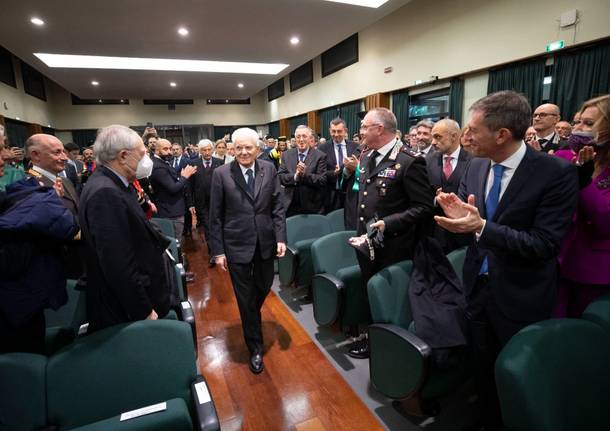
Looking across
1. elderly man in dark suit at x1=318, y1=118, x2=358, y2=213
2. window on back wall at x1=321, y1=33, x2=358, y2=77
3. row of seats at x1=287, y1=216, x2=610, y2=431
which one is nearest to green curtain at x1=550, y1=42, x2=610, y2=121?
elderly man in dark suit at x1=318, y1=118, x2=358, y2=213

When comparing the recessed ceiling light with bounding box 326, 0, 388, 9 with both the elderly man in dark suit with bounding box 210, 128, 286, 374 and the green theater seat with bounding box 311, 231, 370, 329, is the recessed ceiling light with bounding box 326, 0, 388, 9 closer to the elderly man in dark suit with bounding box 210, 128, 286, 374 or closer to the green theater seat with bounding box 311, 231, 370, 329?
the elderly man in dark suit with bounding box 210, 128, 286, 374

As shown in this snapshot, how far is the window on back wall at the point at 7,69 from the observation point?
8391 millimetres

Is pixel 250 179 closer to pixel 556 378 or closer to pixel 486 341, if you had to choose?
pixel 486 341

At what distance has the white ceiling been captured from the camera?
17.6 feet

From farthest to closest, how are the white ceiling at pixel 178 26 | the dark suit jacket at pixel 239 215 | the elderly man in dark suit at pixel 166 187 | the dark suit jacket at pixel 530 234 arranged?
1. the white ceiling at pixel 178 26
2. the elderly man in dark suit at pixel 166 187
3. the dark suit jacket at pixel 239 215
4. the dark suit jacket at pixel 530 234

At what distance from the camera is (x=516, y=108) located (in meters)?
1.27

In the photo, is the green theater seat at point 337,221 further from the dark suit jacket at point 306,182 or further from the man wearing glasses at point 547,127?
the man wearing glasses at point 547,127

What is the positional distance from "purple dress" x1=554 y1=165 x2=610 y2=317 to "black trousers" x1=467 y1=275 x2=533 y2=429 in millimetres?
455

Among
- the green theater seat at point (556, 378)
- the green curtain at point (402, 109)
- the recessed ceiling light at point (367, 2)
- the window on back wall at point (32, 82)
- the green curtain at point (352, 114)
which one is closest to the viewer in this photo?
the green theater seat at point (556, 378)

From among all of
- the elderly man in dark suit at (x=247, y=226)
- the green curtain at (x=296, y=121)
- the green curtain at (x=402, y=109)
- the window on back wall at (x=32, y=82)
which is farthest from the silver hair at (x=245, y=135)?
the window on back wall at (x=32, y=82)

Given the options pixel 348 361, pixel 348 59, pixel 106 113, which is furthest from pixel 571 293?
pixel 106 113

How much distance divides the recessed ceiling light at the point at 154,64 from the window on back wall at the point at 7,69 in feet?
4.36

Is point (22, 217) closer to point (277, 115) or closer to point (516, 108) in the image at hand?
point (516, 108)

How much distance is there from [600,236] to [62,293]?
2.35 meters
